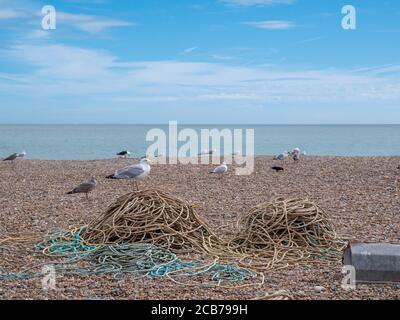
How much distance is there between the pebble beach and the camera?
5500 millimetres

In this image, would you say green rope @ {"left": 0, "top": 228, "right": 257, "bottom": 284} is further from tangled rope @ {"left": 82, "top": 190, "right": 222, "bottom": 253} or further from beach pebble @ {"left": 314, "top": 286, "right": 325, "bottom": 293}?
beach pebble @ {"left": 314, "top": 286, "right": 325, "bottom": 293}

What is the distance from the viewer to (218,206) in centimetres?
1086

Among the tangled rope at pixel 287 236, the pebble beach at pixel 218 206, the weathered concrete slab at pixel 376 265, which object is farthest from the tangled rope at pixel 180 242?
the weathered concrete slab at pixel 376 265

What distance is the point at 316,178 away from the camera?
15766 millimetres

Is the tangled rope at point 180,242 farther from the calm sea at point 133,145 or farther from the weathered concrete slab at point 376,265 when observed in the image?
the calm sea at point 133,145

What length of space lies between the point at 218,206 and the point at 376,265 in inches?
210

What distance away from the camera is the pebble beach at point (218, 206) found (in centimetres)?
550

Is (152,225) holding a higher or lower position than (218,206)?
higher

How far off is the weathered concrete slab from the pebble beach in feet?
0.33

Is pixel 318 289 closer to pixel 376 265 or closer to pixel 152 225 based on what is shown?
pixel 376 265

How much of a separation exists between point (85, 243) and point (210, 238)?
5.42 ft

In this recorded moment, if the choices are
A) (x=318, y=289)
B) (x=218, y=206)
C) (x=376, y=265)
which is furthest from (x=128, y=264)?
(x=218, y=206)
